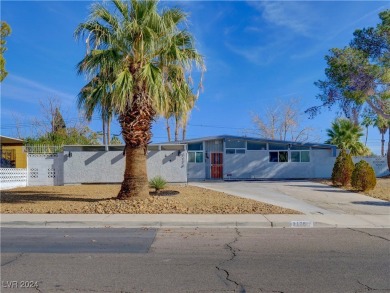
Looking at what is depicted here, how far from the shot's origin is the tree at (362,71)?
24.1 meters

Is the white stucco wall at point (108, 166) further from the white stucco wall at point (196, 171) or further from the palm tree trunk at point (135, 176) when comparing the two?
the palm tree trunk at point (135, 176)

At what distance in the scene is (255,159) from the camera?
31.0 meters

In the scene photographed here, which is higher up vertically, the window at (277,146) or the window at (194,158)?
the window at (277,146)

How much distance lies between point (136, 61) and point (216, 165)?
59.7 ft

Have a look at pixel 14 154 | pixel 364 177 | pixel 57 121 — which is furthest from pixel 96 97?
pixel 57 121

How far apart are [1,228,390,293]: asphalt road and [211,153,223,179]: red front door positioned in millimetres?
20985

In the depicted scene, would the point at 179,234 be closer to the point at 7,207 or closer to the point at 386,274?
the point at 386,274

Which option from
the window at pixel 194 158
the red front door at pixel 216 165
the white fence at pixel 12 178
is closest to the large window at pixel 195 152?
the window at pixel 194 158

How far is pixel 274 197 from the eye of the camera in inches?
695

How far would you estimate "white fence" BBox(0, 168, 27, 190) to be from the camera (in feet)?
74.2

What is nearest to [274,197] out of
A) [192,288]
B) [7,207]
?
[7,207]

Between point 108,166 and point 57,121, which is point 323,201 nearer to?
point 108,166

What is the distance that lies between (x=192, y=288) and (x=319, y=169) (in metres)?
27.5

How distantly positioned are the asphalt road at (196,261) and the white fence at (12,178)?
46.5ft
